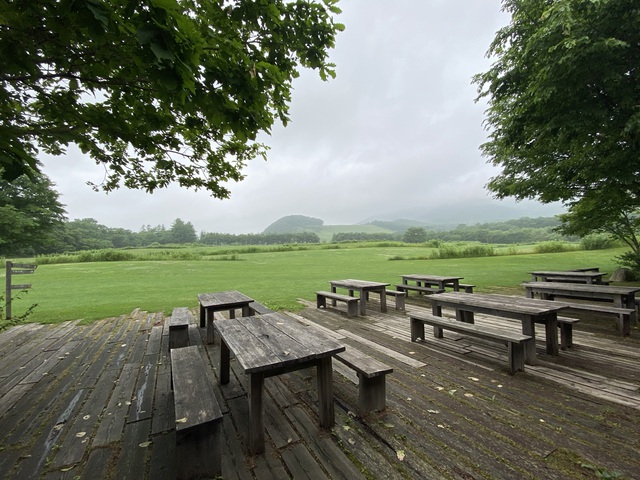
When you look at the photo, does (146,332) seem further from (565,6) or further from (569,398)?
(565,6)

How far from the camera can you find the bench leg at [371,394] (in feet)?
9.21

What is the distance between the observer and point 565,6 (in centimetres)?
512

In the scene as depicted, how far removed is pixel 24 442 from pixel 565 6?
10028 mm

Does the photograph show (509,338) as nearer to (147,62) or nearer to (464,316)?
(464,316)

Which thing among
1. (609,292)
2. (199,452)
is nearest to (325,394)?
(199,452)

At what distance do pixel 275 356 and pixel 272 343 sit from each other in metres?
0.34

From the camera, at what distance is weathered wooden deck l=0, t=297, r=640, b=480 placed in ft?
6.96

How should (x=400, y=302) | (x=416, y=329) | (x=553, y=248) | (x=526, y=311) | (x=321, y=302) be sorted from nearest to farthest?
(x=526, y=311), (x=416, y=329), (x=400, y=302), (x=321, y=302), (x=553, y=248)

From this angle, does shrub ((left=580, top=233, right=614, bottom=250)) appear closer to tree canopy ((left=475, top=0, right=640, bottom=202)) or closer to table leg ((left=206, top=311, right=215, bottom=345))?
tree canopy ((left=475, top=0, right=640, bottom=202))

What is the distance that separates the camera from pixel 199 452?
203 centimetres

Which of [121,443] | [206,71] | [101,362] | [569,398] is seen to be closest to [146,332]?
[101,362]

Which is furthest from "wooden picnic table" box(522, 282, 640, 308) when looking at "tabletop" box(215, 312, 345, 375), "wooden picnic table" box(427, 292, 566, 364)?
"tabletop" box(215, 312, 345, 375)

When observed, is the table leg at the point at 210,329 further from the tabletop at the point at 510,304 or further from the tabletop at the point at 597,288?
the tabletop at the point at 597,288

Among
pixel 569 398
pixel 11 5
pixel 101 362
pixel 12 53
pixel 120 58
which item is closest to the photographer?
pixel 11 5
